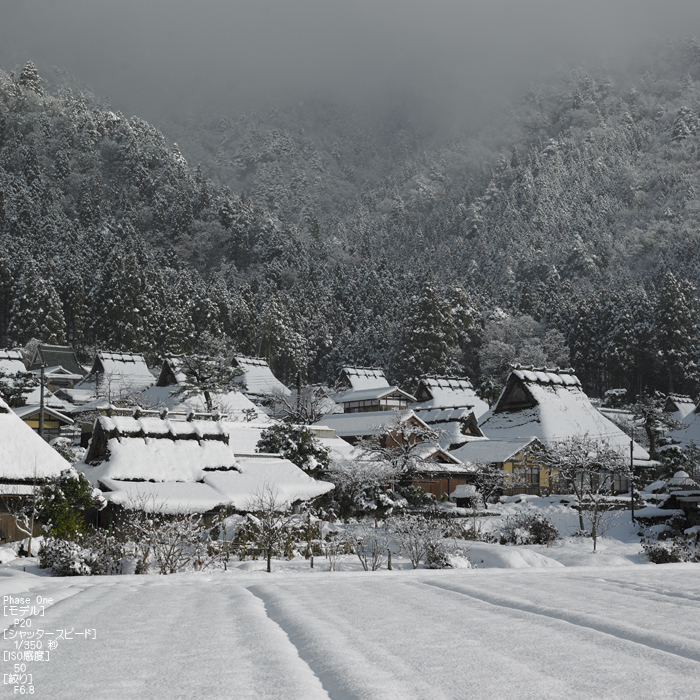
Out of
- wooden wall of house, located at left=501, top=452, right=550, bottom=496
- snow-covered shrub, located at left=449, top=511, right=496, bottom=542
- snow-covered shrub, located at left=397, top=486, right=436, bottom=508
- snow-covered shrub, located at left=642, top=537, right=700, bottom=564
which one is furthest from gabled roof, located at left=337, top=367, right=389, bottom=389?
snow-covered shrub, located at left=642, top=537, right=700, bottom=564

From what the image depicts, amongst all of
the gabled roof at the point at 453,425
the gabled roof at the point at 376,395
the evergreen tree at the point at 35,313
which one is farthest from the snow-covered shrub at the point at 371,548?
the evergreen tree at the point at 35,313

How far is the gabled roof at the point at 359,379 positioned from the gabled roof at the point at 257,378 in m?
5.86

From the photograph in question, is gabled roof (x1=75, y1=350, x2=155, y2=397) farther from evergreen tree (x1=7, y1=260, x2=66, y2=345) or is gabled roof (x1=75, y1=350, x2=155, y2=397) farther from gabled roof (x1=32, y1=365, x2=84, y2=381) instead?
evergreen tree (x1=7, y1=260, x2=66, y2=345)

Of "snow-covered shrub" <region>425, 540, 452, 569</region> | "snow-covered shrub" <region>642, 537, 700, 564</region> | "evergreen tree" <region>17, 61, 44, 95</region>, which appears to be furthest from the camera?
"evergreen tree" <region>17, 61, 44, 95</region>

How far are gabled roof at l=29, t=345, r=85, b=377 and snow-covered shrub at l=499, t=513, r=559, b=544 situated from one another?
194 feet

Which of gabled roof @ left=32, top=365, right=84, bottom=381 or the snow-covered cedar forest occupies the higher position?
the snow-covered cedar forest

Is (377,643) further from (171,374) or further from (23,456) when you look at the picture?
(171,374)

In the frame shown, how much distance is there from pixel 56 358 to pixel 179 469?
174 feet

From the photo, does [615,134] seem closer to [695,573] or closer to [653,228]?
→ [653,228]

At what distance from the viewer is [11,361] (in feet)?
224

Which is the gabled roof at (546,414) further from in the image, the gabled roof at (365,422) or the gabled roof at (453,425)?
the gabled roof at (365,422)

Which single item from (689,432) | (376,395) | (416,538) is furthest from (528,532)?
(376,395)

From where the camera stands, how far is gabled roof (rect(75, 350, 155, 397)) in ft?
215

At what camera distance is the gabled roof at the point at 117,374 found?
65.4 meters
